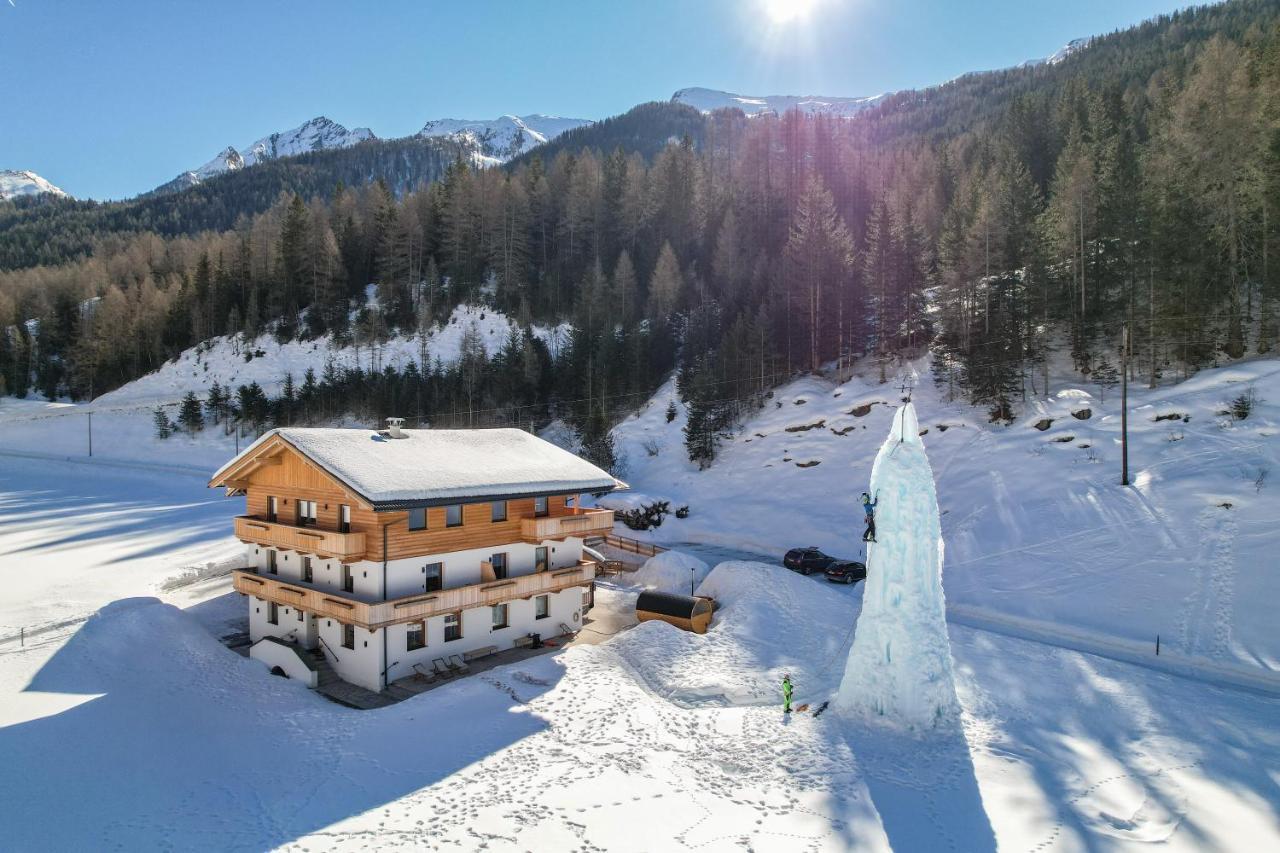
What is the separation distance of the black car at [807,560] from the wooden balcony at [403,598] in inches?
488

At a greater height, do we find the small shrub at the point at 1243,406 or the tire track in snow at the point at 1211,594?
the small shrub at the point at 1243,406

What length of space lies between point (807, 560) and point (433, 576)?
1927cm

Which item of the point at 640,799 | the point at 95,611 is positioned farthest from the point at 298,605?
the point at 640,799

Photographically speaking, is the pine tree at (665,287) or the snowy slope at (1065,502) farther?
the pine tree at (665,287)

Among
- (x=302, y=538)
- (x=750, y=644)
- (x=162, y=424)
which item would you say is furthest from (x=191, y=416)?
(x=750, y=644)

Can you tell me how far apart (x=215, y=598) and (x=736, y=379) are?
127 ft

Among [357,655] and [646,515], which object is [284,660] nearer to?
[357,655]

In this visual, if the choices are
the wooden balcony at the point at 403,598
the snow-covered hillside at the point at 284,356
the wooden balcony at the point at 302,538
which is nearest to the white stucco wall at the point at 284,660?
the wooden balcony at the point at 403,598

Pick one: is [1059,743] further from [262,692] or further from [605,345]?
[605,345]

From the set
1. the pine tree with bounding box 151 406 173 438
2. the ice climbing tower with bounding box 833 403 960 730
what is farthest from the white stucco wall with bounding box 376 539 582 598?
the pine tree with bounding box 151 406 173 438

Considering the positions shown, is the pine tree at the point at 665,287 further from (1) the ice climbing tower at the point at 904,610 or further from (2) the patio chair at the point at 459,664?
(1) the ice climbing tower at the point at 904,610

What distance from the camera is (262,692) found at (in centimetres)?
2028

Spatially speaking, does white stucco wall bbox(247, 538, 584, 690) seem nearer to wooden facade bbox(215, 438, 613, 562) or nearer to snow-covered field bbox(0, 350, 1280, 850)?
wooden facade bbox(215, 438, 613, 562)

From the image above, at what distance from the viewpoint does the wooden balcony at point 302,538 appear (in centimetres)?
→ 2062
